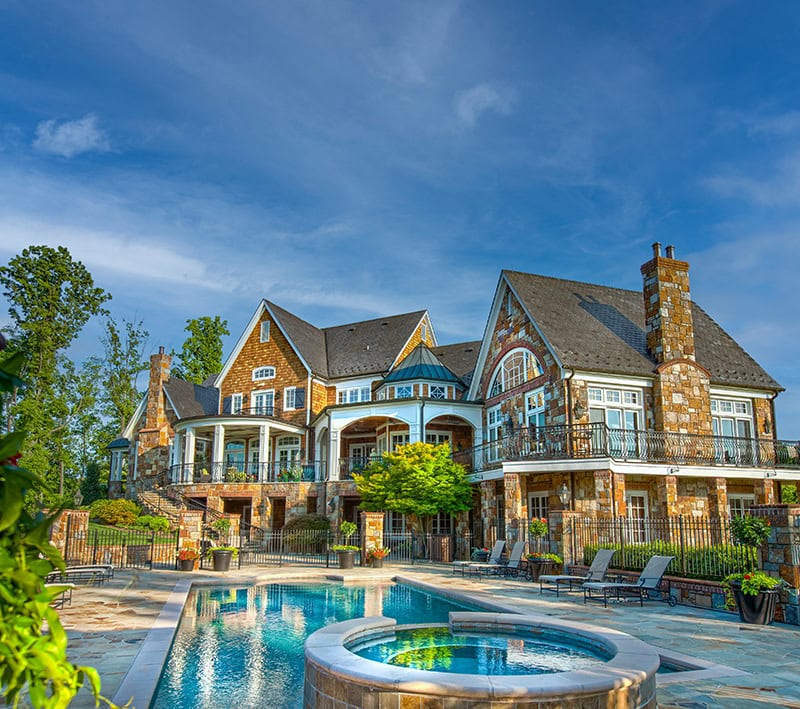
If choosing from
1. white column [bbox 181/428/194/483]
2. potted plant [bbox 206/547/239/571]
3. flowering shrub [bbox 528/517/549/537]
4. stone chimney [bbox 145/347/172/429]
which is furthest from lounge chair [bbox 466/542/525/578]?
stone chimney [bbox 145/347/172/429]

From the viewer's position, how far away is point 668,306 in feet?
83.4

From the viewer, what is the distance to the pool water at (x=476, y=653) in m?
7.92

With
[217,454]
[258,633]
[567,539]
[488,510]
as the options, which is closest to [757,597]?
[567,539]

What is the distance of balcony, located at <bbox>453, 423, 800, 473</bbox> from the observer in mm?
22828

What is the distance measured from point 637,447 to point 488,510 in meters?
5.76

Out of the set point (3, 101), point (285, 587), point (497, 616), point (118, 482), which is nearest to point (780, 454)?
point (285, 587)

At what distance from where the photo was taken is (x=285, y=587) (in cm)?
1797

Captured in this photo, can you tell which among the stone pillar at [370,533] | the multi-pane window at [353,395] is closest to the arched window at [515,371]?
the stone pillar at [370,533]

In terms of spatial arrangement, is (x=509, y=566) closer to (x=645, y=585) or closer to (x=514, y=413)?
(x=645, y=585)

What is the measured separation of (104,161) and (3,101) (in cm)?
395

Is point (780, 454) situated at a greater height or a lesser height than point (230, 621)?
greater

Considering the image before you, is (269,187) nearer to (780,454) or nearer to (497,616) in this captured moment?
(497,616)

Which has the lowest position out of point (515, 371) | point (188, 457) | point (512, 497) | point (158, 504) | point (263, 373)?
point (158, 504)

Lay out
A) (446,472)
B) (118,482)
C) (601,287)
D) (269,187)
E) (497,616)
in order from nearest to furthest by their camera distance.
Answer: (497,616)
(269,187)
(446,472)
(601,287)
(118,482)
